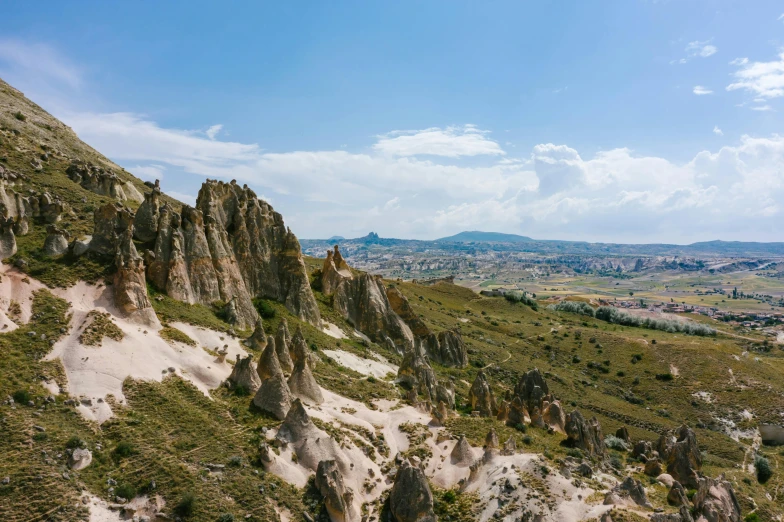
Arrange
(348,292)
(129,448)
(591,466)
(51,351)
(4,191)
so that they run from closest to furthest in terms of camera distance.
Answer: (129,448)
(51,351)
(591,466)
(4,191)
(348,292)

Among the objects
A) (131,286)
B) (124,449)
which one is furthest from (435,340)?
(124,449)

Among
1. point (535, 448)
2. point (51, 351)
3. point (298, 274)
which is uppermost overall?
point (298, 274)

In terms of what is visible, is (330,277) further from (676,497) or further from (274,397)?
(676,497)

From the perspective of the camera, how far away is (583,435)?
44500 millimetres

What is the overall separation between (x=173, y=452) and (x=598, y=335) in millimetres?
105859

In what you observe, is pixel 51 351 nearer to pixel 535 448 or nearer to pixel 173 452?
pixel 173 452

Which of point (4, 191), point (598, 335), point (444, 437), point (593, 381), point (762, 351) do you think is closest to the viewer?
point (444, 437)

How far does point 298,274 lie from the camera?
58719 millimetres

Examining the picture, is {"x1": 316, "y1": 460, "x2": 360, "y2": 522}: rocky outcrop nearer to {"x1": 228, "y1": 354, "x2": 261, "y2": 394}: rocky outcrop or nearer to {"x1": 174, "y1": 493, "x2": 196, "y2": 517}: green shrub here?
{"x1": 174, "y1": 493, "x2": 196, "y2": 517}: green shrub

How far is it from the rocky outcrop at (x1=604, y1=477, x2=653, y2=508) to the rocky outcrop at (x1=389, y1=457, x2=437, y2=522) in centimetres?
1211

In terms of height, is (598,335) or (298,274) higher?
(298,274)

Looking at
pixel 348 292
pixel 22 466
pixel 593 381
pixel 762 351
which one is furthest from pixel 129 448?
pixel 762 351

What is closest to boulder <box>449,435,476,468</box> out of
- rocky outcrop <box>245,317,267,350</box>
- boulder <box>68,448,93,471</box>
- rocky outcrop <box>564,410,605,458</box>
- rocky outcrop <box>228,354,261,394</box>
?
rocky outcrop <box>564,410,605,458</box>

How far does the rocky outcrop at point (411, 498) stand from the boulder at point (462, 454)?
5625 mm
